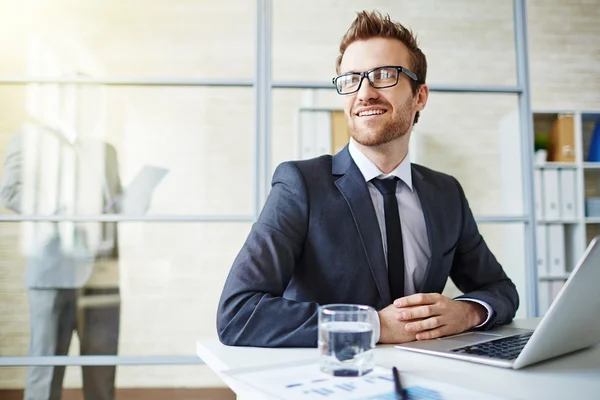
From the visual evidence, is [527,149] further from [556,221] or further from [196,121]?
[556,221]

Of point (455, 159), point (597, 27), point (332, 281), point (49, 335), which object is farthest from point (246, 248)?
point (597, 27)

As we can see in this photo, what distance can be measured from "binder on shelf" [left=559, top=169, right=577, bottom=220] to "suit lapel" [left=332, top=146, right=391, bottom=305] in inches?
130

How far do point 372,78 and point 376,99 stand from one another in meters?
0.06

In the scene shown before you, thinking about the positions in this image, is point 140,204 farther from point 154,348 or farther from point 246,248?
point 246,248

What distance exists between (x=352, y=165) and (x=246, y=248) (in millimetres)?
418

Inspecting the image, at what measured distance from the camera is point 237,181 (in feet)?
7.06

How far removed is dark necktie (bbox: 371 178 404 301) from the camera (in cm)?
127

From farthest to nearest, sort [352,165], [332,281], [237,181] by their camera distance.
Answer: [237,181] → [352,165] → [332,281]

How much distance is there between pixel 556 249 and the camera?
393 centimetres

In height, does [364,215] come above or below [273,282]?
above

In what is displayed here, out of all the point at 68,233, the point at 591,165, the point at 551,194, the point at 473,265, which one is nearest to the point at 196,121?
the point at 68,233

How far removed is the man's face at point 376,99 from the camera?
1399mm

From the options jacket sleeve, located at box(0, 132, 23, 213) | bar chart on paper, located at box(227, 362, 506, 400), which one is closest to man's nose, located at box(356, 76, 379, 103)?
bar chart on paper, located at box(227, 362, 506, 400)

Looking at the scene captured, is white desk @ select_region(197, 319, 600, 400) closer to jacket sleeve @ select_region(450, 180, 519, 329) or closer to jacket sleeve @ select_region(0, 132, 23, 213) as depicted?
jacket sleeve @ select_region(450, 180, 519, 329)
